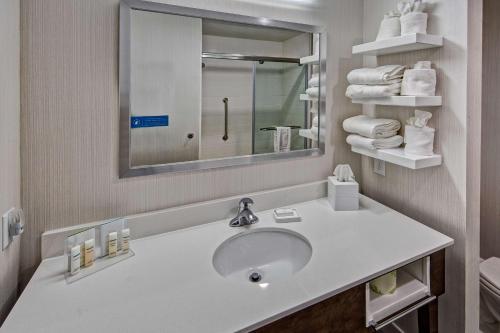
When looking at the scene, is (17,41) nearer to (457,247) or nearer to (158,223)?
(158,223)

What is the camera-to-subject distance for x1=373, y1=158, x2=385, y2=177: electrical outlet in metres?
1.46

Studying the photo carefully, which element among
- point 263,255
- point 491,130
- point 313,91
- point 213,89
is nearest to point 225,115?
point 213,89

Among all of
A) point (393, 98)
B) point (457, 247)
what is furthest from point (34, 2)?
point (457, 247)

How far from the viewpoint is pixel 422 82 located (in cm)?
111

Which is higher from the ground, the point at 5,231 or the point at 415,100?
the point at 415,100

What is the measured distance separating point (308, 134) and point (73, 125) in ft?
3.36

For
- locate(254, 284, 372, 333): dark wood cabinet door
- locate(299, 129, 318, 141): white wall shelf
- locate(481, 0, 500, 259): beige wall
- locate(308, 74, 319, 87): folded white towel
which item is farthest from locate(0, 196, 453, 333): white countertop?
locate(481, 0, 500, 259): beige wall

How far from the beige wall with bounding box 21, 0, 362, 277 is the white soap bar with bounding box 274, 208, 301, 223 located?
42 centimetres

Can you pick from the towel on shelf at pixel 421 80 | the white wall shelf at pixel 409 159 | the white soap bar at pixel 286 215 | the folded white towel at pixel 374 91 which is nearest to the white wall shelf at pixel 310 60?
the folded white towel at pixel 374 91

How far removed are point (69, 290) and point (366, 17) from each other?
1.73m

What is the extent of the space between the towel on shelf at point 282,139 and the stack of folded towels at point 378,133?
1.05 ft

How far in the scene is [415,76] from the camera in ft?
3.66

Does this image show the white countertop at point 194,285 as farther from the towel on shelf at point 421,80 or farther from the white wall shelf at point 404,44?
the white wall shelf at point 404,44

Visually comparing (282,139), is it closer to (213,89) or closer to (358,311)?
(213,89)
